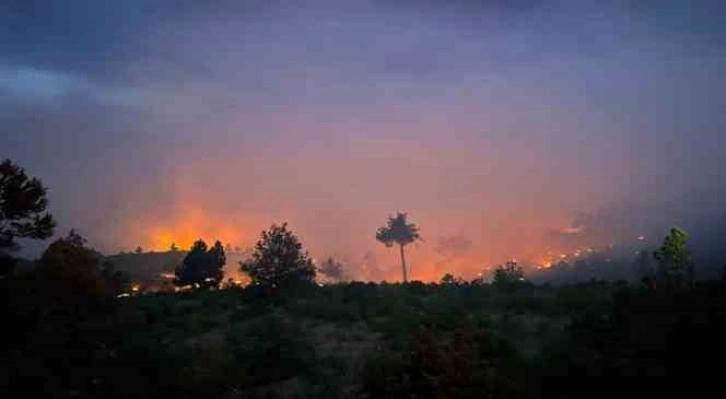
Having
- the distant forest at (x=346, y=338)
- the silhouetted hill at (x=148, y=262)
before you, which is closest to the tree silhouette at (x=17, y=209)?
the distant forest at (x=346, y=338)

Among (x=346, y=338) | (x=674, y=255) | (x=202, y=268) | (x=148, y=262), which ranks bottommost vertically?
(x=346, y=338)

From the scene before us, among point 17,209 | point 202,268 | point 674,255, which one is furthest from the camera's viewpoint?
point 202,268

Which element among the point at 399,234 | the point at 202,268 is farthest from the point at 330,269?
the point at 202,268

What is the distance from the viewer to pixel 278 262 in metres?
52.2

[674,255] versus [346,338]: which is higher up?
[674,255]

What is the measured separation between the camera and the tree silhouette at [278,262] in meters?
51.5

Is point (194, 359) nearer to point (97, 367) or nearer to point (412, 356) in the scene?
point (97, 367)

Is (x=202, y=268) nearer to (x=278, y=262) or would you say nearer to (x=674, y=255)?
(x=278, y=262)

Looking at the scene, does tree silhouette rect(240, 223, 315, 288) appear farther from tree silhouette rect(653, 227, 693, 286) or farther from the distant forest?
tree silhouette rect(653, 227, 693, 286)

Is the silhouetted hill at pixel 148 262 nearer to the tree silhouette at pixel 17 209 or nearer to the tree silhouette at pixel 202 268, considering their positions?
the tree silhouette at pixel 202 268

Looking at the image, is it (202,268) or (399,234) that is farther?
(399,234)

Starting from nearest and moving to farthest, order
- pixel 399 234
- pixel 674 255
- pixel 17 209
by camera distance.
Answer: pixel 17 209 < pixel 674 255 < pixel 399 234

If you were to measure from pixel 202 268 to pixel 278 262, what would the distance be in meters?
15.0

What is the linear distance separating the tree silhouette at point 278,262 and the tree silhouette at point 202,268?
37.4ft
